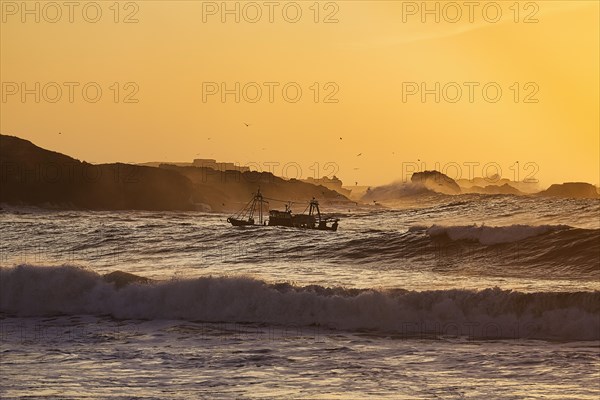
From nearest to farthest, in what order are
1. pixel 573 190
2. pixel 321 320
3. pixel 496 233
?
pixel 321 320 → pixel 496 233 → pixel 573 190

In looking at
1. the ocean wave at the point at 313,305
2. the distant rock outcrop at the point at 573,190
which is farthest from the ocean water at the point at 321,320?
the distant rock outcrop at the point at 573,190

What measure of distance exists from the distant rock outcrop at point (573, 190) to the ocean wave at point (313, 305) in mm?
150161

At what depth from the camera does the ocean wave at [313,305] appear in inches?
1052

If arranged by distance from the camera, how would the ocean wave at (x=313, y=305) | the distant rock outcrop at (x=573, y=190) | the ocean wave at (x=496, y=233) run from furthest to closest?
1. the distant rock outcrop at (x=573, y=190)
2. the ocean wave at (x=496, y=233)
3. the ocean wave at (x=313, y=305)

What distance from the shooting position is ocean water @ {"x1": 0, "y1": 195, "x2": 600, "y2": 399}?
1909 cm

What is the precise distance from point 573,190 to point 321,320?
16581cm

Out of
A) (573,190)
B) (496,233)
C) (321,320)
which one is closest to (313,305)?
(321,320)

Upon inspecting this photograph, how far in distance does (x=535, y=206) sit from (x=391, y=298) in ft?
157

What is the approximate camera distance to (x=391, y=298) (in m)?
29.1

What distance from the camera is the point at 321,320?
28438 millimetres

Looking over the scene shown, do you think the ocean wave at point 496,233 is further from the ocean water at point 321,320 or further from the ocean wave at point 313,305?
the ocean wave at point 313,305

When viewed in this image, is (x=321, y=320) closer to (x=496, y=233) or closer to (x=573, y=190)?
(x=496, y=233)

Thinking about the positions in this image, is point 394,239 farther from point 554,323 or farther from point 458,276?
point 554,323

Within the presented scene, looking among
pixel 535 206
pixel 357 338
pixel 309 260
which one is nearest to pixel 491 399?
pixel 357 338
